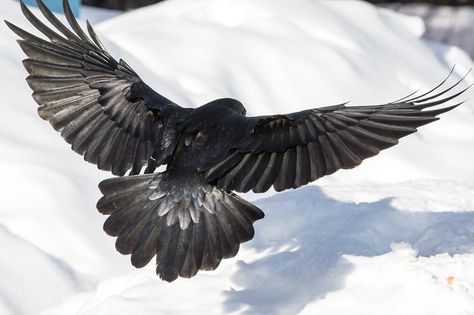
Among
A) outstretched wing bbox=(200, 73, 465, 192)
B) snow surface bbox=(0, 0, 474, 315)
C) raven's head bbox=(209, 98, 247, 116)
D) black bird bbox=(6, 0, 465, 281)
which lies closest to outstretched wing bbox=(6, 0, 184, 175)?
black bird bbox=(6, 0, 465, 281)

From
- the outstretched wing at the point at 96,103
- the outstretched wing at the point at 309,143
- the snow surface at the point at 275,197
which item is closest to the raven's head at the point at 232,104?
the outstretched wing at the point at 96,103

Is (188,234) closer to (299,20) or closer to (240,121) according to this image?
(240,121)

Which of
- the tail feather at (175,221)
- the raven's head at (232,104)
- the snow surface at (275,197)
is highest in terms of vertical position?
the raven's head at (232,104)

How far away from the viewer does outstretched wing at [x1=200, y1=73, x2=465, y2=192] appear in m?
3.49

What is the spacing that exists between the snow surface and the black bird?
253 mm

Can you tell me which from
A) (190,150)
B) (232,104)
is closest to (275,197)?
(232,104)

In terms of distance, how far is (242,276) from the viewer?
12.4ft

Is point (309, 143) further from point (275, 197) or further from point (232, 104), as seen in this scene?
point (275, 197)

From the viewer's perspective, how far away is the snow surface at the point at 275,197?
3604mm

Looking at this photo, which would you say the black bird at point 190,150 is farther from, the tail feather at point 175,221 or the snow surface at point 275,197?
the snow surface at point 275,197

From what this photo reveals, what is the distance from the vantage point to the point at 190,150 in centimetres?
382

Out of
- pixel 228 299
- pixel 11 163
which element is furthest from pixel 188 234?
pixel 11 163

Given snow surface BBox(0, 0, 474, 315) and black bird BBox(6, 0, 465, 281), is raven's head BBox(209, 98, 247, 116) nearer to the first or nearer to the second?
black bird BBox(6, 0, 465, 281)

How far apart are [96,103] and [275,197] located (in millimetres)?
1039
